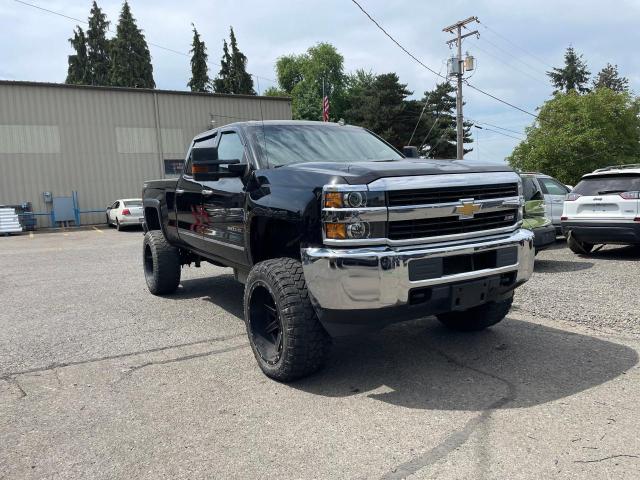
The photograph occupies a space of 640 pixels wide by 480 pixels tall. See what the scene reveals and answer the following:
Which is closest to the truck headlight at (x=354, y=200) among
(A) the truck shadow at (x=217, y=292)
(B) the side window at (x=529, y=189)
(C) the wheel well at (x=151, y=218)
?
(A) the truck shadow at (x=217, y=292)

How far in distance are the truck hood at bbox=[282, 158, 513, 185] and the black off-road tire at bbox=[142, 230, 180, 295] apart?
329 cm

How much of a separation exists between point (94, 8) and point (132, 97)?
1383 inches

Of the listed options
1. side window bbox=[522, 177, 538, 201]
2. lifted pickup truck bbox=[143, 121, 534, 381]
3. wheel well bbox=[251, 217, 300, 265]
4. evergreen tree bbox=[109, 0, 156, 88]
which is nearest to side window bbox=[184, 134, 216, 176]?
lifted pickup truck bbox=[143, 121, 534, 381]

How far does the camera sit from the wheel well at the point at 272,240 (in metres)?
3.95

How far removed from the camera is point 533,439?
112 inches

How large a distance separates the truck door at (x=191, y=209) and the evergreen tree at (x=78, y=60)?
5530cm

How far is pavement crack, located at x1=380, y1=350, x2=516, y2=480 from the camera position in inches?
102

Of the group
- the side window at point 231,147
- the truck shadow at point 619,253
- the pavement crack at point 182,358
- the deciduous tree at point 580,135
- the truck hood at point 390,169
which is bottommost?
the truck shadow at point 619,253

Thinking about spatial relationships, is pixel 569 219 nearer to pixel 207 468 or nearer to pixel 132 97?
pixel 207 468

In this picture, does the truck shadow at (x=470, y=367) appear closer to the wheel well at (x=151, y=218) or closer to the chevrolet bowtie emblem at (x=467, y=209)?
the chevrolet bowtie emblem at (x=467, y=209)

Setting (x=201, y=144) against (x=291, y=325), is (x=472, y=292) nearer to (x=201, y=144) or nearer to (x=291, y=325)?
(x=291, y=325)

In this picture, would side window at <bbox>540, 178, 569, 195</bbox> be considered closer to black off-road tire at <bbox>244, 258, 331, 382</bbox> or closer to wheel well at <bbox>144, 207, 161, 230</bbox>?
wheel well at <bbox>144, 207, 161, 230</bbox>

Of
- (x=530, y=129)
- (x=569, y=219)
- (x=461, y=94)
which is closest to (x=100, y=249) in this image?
(x=569, y=219)

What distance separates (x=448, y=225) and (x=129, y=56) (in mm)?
56493
